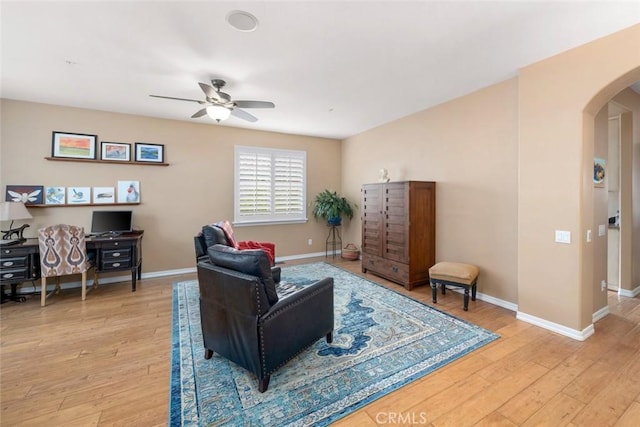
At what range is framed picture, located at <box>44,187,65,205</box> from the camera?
424cm

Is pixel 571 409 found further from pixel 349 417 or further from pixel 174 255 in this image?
pixel 174 255

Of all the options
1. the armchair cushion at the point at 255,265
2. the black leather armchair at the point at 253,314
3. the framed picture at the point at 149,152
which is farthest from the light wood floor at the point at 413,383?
the framed picture at the point at 149,152

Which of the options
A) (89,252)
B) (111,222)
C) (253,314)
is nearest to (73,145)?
(111,222)

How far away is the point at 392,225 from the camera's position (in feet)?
14.4

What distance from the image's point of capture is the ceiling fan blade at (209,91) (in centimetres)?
290

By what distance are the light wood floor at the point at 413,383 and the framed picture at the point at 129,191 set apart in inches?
82.2

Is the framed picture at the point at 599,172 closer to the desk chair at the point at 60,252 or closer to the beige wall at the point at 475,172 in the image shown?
the beige wall at the point at 475,172

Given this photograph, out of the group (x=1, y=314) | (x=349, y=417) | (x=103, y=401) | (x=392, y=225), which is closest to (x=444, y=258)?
(x=392, y=225)

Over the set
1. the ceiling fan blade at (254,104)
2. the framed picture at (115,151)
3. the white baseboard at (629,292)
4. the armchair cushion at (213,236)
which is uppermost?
the ceiling fan blade at (254,104)

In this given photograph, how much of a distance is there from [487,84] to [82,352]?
551cm

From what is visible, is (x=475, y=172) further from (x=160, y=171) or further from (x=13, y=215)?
(x=13, y=215)

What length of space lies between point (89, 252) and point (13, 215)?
0.97 meters

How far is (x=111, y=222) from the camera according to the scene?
446 centimetres

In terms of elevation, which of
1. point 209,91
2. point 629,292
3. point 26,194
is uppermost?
point 209,91
